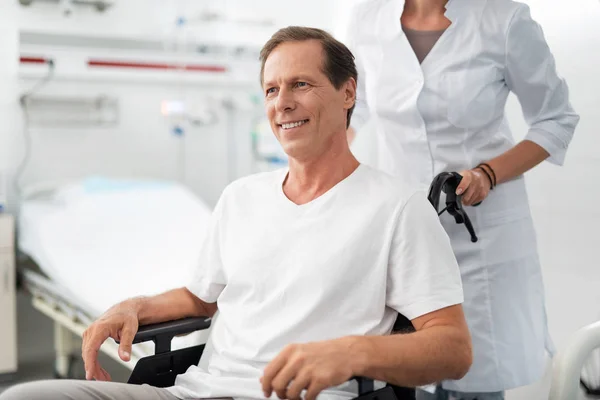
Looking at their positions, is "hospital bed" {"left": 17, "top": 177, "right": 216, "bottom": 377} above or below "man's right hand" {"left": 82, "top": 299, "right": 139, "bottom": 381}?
below

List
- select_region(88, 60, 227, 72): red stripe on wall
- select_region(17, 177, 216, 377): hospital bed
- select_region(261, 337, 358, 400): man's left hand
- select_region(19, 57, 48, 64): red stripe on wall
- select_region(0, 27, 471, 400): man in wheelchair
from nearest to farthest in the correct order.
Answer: select_region(261, 337, 358, 400): man's left hand → select_region(0, 27, 471, 400): man in wheelchair → select_region(17, 177, 216, 377): hospital bed → select_region(19, 57, 48, 64): red stripe on wall → select_region(88, 60, 227, 72): red stripe on wall

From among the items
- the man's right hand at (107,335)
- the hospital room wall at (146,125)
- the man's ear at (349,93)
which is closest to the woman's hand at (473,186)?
the man's ear at (349,93)

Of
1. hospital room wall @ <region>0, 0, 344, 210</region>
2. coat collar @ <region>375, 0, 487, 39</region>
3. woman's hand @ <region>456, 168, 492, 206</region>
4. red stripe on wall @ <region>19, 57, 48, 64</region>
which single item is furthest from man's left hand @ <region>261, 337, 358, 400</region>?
red stripe on wall @ <region>19, 57, 48, 64</region>

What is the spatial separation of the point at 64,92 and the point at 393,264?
3077 mm

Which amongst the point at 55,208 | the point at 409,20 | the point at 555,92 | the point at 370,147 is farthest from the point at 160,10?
the point at 555,92

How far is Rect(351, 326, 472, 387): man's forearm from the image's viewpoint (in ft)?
3.94

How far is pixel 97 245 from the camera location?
3377 millimetres

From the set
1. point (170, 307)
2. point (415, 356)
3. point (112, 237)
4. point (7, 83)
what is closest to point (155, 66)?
point (7, 83)

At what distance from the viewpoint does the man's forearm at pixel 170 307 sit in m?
1.60

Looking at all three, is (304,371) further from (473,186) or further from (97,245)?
(97,245)

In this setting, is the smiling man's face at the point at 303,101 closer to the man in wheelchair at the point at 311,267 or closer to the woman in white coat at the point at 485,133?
the man in wheelchair at the point at 311,267

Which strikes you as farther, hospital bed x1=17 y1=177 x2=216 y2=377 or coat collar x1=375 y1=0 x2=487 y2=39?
hospital bed x1=17 y1=177 x2=216 y2=377

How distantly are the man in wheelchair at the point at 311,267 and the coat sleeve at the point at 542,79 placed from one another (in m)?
0.38

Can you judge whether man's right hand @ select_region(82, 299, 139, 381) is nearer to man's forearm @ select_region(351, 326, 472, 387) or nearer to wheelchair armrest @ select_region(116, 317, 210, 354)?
wheelchair armrest @ select_region(116, 317, 210, 354)
